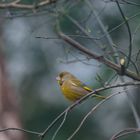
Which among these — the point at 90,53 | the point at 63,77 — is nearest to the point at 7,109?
the point at 63,77

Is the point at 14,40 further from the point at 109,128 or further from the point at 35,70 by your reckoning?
the point at 109,128

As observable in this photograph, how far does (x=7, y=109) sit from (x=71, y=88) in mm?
3116

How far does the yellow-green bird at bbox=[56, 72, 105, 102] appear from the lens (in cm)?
646

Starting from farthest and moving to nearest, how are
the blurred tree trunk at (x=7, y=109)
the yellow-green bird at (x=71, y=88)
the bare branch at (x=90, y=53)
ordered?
the blurred tree trunk at (x=7, y=109) → the yellow-green bird at (x=71, y=88) → the bare branch at (x=90, y=53)

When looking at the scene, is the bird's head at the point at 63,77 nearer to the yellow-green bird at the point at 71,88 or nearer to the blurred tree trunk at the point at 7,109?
the yellow-green bird at the point at 71,88

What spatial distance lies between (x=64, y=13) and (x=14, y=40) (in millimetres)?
8124

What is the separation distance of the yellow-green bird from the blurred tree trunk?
2.49m

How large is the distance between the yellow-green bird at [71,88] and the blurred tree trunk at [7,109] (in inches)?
98.0

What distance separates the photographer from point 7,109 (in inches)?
376

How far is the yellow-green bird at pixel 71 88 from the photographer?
6457 mm

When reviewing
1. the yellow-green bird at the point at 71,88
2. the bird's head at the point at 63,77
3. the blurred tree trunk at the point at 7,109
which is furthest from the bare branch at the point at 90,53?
the blurred tree trunk at the point at 7,109

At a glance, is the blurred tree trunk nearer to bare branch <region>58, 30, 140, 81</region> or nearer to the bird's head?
the bird's head

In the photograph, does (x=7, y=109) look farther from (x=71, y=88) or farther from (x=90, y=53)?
(x=90, y=53)

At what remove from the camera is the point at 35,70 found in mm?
12703
